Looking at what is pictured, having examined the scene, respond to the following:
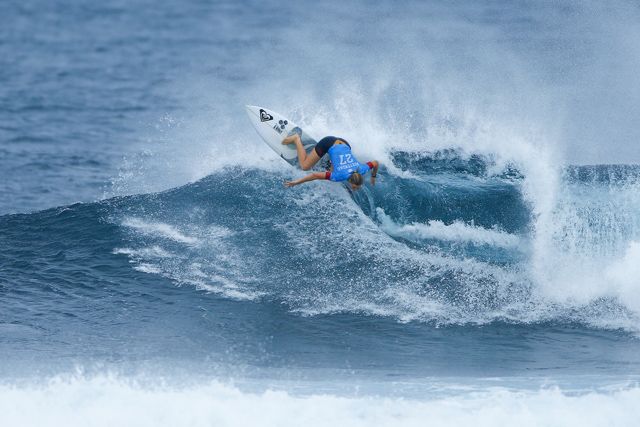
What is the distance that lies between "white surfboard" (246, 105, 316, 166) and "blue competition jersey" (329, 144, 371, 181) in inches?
59.2

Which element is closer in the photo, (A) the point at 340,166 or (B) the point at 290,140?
(A) the point at 340,166

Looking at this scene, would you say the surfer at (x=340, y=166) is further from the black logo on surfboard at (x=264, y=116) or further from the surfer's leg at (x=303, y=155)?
the black logo on surfboard at (x=264, y=116)

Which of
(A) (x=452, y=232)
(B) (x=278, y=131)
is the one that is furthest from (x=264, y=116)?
(A) (x=452, y=232)

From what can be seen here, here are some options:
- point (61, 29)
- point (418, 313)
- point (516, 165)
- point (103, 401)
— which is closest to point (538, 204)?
point (516, 165)

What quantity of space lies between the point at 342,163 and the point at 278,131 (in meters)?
2.29

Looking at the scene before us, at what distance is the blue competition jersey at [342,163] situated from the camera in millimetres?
15250

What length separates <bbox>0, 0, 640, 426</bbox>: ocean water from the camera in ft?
38.8

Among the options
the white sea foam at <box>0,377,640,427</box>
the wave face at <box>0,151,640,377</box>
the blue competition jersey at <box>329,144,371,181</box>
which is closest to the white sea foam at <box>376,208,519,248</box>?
the wave face at <box>0,151,640,377</box>

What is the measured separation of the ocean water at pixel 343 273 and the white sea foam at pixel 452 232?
35 millimetres

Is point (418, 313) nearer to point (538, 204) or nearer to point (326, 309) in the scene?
point (326, 309)

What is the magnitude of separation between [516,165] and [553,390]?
6050mm

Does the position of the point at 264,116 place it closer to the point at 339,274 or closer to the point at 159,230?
the point at 159,230

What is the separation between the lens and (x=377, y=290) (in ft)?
48.7

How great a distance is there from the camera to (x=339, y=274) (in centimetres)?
1526
